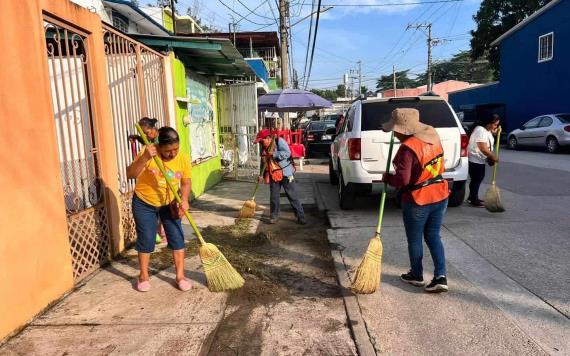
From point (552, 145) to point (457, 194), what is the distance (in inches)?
440

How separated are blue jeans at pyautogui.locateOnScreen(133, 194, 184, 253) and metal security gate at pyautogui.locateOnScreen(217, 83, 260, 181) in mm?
7645

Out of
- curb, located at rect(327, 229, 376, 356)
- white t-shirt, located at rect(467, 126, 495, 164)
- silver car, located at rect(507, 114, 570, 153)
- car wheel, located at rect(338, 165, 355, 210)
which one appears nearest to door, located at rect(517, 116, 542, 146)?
silver car, located at rect(507, 114, 570, 153)

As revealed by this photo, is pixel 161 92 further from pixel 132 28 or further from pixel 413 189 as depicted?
pixel 132 28

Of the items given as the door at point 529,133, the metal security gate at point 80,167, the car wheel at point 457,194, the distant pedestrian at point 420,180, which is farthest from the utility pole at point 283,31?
the distant pedestrian at point 420,180

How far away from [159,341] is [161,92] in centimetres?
486

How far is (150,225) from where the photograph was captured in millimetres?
4145

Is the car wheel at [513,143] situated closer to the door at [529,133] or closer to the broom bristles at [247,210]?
the door at [529,133]

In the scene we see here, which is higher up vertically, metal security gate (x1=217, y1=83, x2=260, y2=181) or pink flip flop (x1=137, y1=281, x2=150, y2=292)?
→ metal security gate (x1=217, y1=83, x2=260, y2=181)

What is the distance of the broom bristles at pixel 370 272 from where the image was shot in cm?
386

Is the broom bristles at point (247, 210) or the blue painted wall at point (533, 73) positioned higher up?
the blue painted wall at point (533, 73)

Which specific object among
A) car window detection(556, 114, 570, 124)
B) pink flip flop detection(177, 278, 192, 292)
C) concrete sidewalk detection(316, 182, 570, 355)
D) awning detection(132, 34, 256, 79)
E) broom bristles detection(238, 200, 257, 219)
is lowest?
concrete sidewalk detection(316, 182, 570, 355)

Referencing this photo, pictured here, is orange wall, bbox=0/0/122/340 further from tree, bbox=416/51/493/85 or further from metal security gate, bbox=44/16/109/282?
tree, bbox=416/51/493/85

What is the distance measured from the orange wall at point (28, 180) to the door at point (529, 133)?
17455mm

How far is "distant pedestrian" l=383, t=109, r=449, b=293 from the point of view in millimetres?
3717
